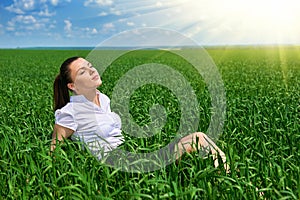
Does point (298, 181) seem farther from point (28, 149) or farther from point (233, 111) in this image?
point (233, 111)

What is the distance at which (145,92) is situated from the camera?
11383mm

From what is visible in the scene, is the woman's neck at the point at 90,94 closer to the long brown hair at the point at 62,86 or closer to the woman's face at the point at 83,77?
the woman's face at the point at 83,77

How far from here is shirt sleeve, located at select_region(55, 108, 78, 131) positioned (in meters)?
4.96

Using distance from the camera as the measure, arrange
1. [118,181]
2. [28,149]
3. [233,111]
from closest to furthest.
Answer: [118,181]
[28,149]
[233,111]

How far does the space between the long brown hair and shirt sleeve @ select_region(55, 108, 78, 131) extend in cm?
38

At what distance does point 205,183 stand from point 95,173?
43.6 inches

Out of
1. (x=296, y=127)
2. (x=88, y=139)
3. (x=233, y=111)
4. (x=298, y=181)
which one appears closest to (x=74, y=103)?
(x=88, y=139)

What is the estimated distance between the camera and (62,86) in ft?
17.5

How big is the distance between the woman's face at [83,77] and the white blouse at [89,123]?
114 mm

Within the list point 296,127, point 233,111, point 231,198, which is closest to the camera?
point 231,198

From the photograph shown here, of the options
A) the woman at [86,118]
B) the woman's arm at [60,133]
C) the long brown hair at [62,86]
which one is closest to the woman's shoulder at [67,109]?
the woman at [86,118]

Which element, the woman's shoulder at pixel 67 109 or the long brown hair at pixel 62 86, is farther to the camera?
the long brown hair at pixel 62 86

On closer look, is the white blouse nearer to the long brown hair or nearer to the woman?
the woman

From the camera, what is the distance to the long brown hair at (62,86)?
5215mm
